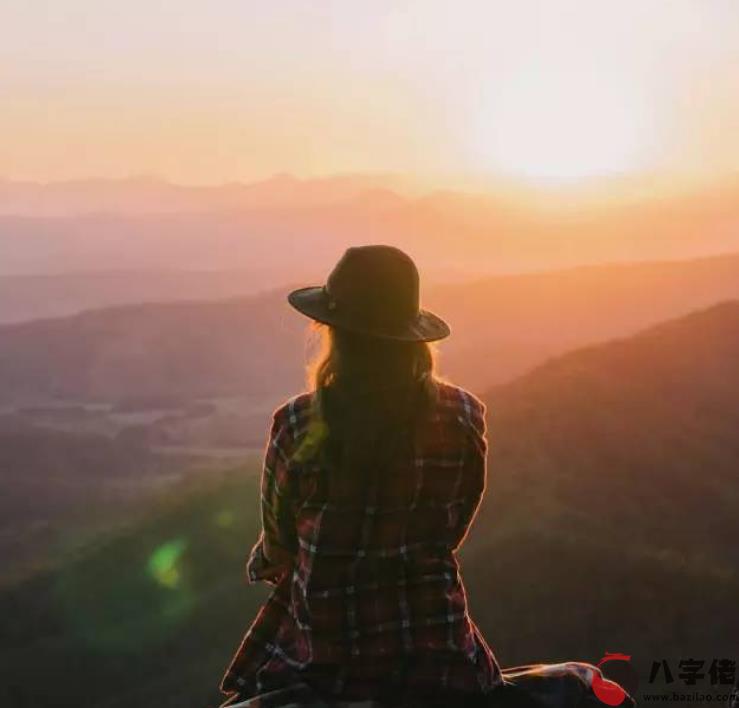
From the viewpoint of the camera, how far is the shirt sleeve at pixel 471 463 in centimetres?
276

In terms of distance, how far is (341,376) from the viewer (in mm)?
2590

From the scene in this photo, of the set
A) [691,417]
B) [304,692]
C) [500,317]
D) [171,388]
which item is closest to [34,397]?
[171,388]

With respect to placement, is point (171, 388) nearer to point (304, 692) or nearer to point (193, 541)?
point (193, 541)

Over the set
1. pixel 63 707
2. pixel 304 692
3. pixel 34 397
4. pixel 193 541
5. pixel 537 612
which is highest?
pixel 304 692

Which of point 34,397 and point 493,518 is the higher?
point 493,518

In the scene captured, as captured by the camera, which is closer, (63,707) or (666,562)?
(666,562)

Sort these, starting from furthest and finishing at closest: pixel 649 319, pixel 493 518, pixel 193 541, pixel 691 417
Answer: pixel 649 319 < pixel 193 541 < pixel 691 417 < pixel 493 518

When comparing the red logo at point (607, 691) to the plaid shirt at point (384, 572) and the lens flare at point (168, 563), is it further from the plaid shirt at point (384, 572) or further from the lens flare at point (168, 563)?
the lens flare at point (168, 563)

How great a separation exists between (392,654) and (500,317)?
6380 cm

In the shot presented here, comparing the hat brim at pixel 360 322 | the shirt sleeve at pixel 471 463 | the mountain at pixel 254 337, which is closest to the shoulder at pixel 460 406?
the shirt sleeve at pixel 471 463

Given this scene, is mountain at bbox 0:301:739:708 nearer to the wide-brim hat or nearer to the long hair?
the long hair

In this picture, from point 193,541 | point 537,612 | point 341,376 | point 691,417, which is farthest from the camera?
point 193,541

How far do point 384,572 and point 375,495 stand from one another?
25 cm

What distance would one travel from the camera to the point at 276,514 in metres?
2.83
